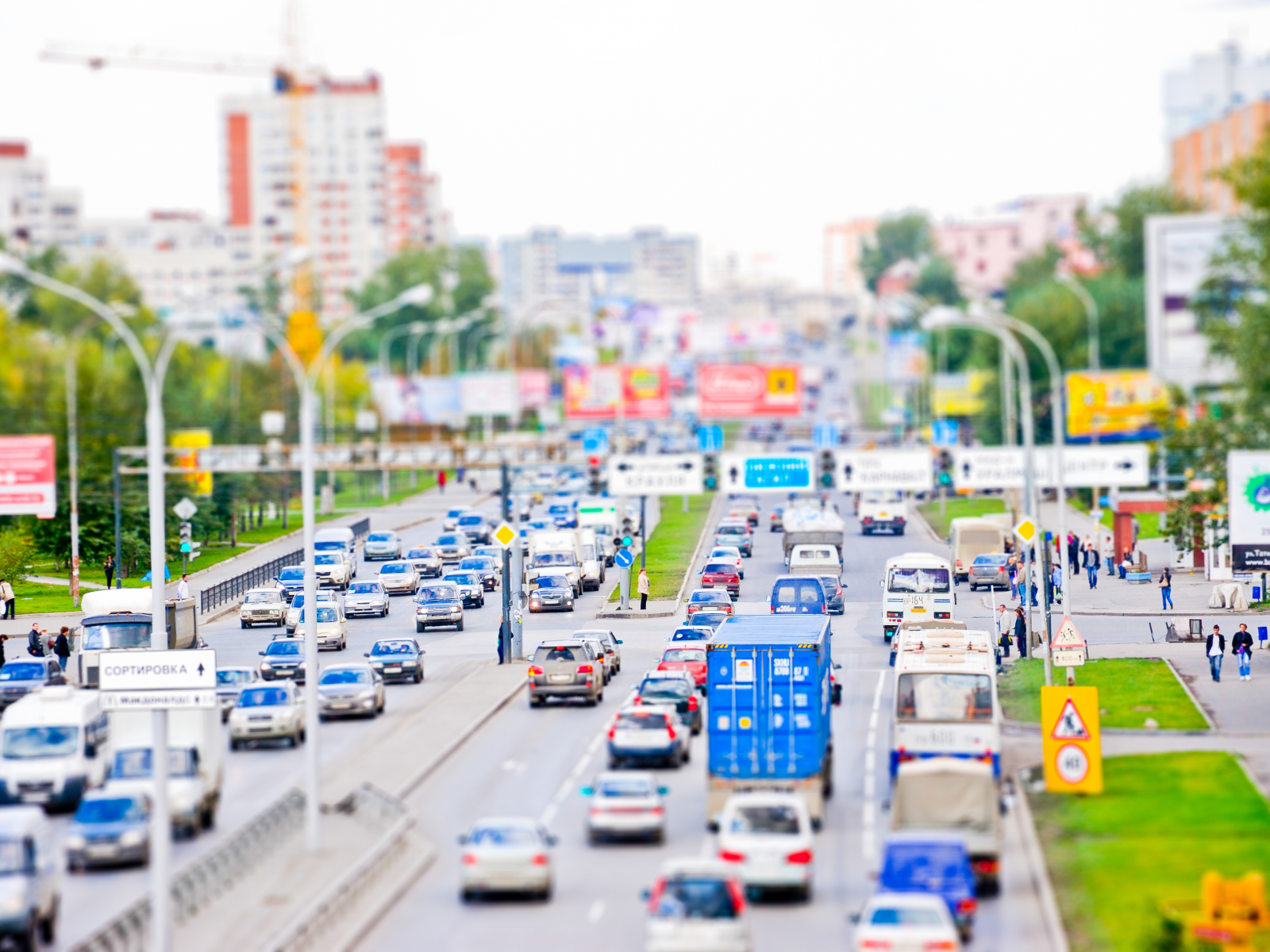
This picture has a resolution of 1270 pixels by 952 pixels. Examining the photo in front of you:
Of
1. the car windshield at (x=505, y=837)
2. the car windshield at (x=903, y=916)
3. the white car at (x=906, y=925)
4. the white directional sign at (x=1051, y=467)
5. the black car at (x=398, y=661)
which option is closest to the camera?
the white car at (x=906, y=925)

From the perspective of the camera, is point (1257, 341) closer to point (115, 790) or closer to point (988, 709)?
point (988, 709)

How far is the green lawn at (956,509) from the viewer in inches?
3339

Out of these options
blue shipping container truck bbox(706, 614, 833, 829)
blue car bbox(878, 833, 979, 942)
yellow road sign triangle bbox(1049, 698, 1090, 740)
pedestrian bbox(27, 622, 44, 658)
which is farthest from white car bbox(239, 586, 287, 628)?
blue car bbox(878, 833, 979, 942)

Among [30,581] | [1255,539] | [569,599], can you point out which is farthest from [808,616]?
[30,581]

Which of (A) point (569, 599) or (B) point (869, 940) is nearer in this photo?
(B) point (869, 940)

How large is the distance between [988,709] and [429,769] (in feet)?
35.3

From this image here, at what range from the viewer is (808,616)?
41406mm

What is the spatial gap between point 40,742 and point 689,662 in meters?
16.9

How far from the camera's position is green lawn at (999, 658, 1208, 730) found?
140ft

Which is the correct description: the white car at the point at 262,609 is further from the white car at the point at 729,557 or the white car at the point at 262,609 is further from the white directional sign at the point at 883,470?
the white directional sign at the point at 883,470

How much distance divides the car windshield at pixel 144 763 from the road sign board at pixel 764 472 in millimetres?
29415

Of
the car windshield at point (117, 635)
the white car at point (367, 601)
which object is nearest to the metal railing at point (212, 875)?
the car windshield at point (117, 635)

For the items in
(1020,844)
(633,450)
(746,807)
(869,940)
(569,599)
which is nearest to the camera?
(869,940)

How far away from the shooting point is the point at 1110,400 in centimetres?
9694
